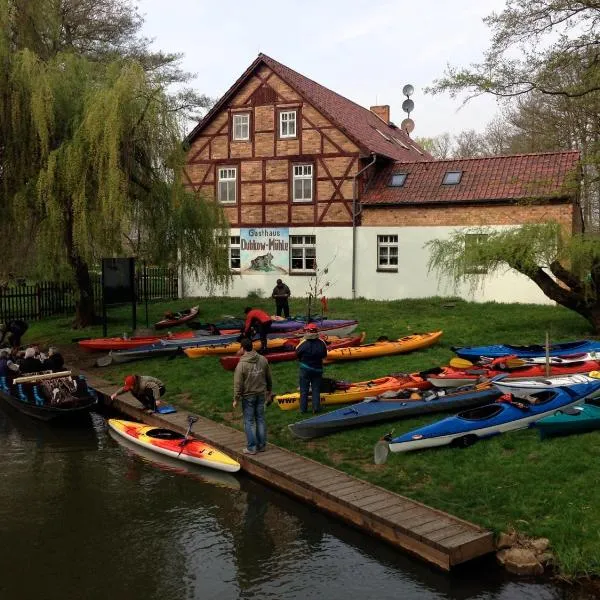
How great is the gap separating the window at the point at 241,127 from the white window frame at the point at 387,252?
695 cm

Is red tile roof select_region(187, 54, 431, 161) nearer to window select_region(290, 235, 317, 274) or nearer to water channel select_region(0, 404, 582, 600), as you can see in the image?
window select_region(290, 235, 317, 274)

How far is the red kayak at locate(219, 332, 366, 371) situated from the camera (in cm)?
1347

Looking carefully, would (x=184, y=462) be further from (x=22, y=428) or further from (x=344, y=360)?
(x=344, y=360)

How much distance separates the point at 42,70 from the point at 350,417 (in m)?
12.0

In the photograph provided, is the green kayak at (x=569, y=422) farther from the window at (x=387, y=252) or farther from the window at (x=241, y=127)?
the window at (x=241, y=127)

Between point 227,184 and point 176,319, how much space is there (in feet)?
27.1

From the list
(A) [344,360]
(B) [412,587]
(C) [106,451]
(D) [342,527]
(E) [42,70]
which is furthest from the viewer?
(E) [42,70]

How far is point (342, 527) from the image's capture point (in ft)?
23.7

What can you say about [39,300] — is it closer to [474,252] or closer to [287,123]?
[287,123]

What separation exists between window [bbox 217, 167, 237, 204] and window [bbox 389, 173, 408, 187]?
6.39m

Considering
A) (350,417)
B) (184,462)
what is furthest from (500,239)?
(184,462)

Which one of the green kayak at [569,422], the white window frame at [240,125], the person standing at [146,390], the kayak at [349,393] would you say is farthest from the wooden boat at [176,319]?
the green kayak at [569,422]

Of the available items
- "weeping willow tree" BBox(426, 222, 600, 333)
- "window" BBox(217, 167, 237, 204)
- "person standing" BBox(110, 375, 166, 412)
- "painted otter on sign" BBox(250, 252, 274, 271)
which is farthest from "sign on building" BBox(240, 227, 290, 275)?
"person standing" BBox(110, 375, 166, 412)

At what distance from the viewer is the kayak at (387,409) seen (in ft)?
30.7
